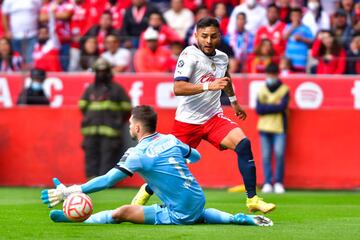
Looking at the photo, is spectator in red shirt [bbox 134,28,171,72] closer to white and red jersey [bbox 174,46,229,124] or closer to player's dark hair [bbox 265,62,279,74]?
player's dark hair [bbox 265,62,279,74]

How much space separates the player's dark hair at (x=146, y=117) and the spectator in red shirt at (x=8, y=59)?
12.9 meters

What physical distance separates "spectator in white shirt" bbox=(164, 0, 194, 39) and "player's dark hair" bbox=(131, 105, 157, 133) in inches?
514

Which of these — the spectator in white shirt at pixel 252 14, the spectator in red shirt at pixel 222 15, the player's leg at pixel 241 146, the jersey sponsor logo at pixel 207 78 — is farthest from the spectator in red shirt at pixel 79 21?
the player's leg at pixel 241 146

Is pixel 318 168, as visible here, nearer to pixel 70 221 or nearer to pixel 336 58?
pixel 336 58

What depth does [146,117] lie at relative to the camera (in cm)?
1104

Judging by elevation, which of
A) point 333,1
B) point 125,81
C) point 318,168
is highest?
point 333,1

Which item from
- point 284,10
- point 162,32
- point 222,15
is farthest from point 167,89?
point 284,10

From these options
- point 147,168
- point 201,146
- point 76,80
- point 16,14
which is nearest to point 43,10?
point 16,14

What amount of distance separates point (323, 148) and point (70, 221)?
9.92 meters

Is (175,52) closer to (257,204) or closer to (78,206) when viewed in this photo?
(257,204)

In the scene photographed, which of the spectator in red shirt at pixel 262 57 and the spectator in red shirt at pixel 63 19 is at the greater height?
the spectator in red shirt at pixel 63 19

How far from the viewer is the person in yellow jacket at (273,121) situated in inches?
801

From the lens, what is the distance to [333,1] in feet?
80.5

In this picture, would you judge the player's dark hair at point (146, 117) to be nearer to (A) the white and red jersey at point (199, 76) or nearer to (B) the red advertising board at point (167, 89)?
(A) the white and red jersey at point (199, 76)
